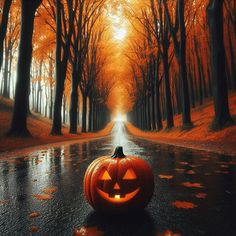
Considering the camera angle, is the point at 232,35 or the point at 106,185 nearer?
the point at 106,185

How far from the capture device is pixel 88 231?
2.06 meters

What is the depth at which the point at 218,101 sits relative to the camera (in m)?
12.0

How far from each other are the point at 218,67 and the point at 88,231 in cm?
1184

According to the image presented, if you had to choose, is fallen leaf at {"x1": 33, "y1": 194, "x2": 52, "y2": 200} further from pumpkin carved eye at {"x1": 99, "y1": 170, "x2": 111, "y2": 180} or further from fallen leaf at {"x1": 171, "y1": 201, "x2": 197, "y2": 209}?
fallen leaf at {"x1": 171, "y1": 201, "x2": 197, "y2": 209}

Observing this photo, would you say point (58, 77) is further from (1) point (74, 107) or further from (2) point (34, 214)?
(2) point (34, 214)

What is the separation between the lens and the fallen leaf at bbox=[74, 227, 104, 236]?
6.55 ft

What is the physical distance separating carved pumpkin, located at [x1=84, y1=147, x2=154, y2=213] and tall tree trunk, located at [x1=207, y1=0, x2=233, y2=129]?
10.3 meters

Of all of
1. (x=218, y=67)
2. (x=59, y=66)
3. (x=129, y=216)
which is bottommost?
(x=129, y=216)

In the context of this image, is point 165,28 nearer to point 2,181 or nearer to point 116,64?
point 2,181

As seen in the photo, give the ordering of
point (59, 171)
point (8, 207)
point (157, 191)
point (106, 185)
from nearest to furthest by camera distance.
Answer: point (106, 185)
point (8, 207)
point (157, 191)
point (59, 171)

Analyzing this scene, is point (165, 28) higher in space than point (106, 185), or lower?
higher

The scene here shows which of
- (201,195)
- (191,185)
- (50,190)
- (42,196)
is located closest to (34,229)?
(42,196)

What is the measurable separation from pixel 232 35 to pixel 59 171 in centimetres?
3365

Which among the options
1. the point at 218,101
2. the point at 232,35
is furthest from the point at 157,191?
the point at 232,35
